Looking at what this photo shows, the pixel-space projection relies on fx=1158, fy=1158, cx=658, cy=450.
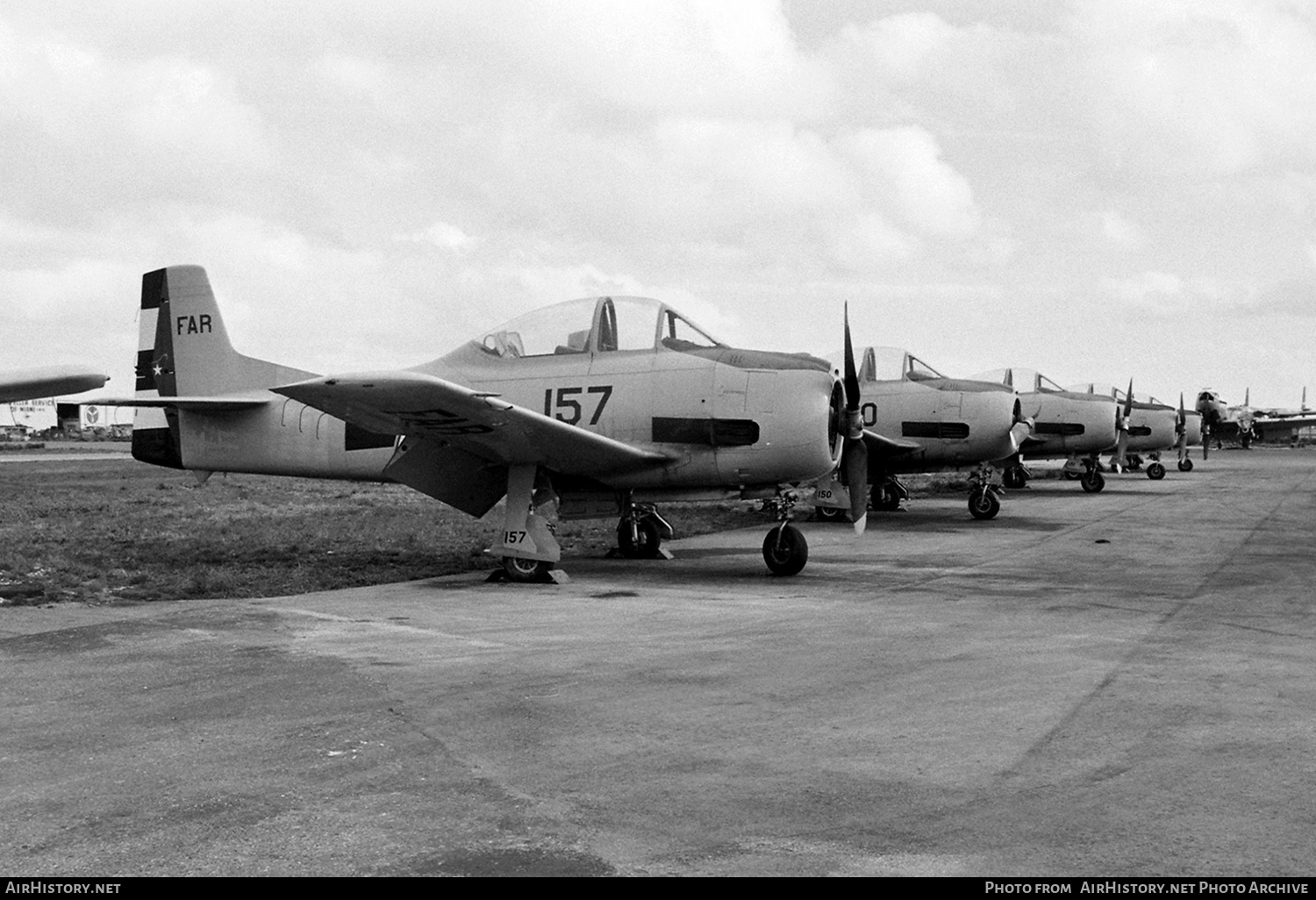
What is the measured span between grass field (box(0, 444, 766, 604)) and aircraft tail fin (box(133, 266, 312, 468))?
1387 millimetres

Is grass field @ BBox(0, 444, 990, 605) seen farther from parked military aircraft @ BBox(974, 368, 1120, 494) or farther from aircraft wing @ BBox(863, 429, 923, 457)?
Result: parked military aircraft @ BBox(974, 368, 1120, 494)

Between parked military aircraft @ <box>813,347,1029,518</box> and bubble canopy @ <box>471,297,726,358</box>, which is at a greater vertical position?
bubble canopy @ <box>471,297,726,358</box>

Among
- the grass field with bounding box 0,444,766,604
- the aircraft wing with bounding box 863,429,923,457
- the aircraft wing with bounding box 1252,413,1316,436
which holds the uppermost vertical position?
the aircraft wing with bounding box 1252,413,1316,436

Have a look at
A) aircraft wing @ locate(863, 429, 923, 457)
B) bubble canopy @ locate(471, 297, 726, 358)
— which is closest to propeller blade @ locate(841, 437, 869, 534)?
bubble canopy @ locate(471, 297, 726, 358)

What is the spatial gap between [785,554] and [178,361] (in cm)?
850

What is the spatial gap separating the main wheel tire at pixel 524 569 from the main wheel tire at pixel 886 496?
40.8ft

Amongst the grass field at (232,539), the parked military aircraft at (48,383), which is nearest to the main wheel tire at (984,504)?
the grass field at (232,539)

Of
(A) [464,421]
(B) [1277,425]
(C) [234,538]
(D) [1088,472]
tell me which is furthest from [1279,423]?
(A) [464,421]

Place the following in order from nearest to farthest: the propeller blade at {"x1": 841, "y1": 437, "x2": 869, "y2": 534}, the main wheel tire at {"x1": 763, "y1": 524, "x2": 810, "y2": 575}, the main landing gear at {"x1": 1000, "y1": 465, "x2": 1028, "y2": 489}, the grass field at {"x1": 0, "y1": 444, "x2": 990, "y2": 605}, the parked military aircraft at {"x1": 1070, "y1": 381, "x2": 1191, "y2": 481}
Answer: the grass field at {"x1": 0, "y1": 444, "x2": 990, "y2": 605}, the main wheel tire at {"x1": 763, "y1": 524, "x2": 810, "y2": 575}, the propeller blade at {"x1": 841, "y1": 437, "x2": 869, "y2": 534}, the main landing gear at {"x1": 1000, "y1": 465, "x2": 1028, "y2": 489}, the parked military aircraft at {"x1": 1070, "y1": 381, "x2": 1191, "y2": 481}

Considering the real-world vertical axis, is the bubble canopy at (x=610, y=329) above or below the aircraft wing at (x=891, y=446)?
above

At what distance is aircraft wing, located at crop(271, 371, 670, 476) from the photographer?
9.95m

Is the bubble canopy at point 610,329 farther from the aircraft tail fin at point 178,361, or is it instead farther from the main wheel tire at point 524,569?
the aircraft tail fin at point 178,361

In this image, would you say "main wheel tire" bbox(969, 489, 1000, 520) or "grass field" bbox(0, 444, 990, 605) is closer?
"grass field" bbox(0, 444, 990, 605)

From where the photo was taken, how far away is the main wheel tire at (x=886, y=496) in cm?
2272
